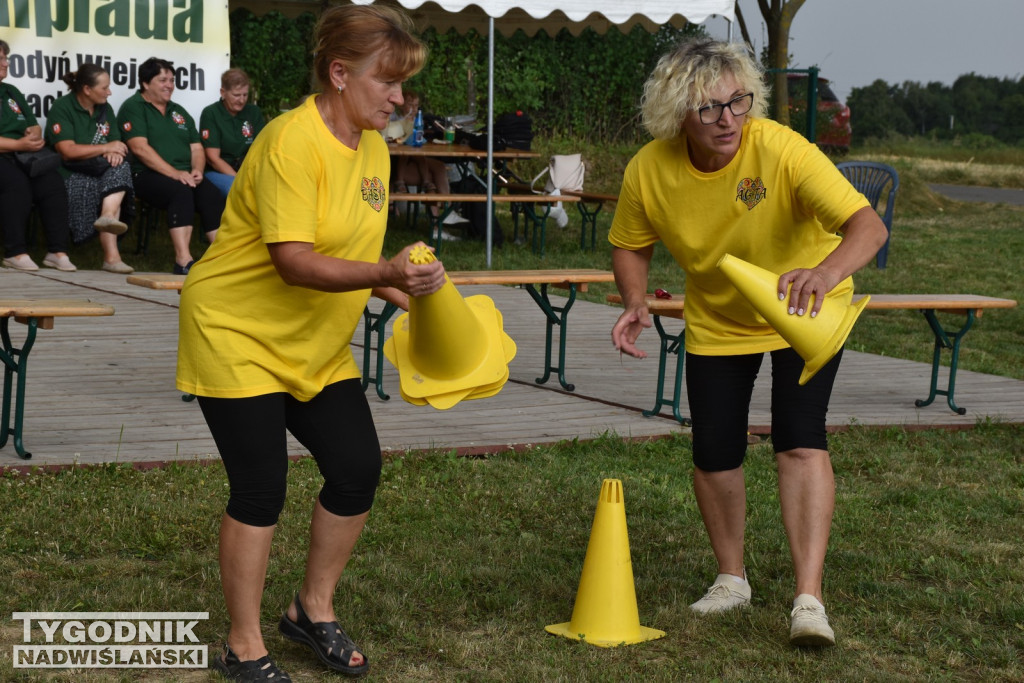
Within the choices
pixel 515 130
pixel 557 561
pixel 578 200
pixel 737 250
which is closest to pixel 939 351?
pixel 557 561

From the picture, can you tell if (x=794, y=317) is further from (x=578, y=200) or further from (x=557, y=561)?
(x=578, y=200)

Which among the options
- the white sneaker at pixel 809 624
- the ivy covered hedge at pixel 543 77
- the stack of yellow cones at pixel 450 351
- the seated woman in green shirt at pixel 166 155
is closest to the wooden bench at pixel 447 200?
the seated woman in green shirt at pixel 166 155

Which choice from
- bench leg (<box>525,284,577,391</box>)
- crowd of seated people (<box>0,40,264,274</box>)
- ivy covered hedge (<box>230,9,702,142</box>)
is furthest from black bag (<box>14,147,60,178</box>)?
ivy covered hedge (<box>230,9,702,142</box>)

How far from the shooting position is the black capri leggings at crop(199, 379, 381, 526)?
3.08 meters

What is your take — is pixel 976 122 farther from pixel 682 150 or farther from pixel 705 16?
pixel 682 150

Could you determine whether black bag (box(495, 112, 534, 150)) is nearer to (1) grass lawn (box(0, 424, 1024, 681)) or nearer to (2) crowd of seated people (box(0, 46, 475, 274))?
(2) crowd of seated people (box(0, 46, 475, 274))

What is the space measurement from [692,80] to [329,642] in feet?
5.70

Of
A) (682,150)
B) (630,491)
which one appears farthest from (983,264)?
(682,150)

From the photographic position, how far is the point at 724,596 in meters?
3.88

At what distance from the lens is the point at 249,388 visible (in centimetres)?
305

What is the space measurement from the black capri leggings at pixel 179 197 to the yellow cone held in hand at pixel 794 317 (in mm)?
7954

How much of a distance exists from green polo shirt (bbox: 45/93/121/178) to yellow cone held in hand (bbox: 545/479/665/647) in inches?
313

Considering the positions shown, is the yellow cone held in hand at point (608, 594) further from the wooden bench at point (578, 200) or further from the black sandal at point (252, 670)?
the wooden bench at point (578, 200)

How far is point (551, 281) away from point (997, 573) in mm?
3224
